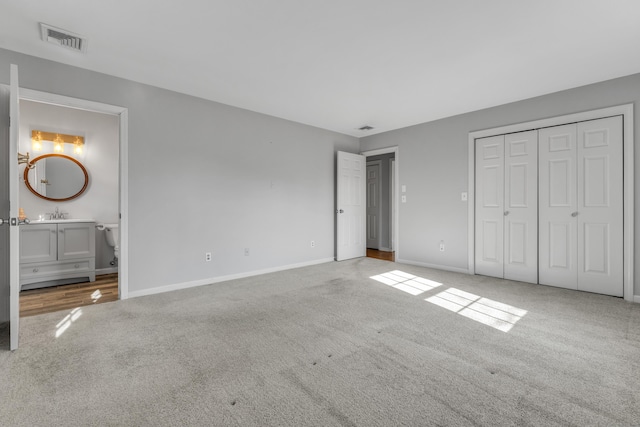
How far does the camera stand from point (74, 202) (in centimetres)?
452

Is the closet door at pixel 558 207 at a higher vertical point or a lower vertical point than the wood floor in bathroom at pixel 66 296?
higher

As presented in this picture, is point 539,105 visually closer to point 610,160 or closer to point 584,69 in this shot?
point 584,69

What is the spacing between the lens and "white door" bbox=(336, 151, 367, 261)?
5613 millimetres

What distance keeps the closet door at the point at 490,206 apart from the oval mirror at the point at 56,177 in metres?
6.09

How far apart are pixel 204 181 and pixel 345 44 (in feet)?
8.10

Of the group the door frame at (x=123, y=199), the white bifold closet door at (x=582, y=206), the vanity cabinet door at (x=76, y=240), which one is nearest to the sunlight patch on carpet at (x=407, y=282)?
the white bifold closet door at (x=582, y=206)

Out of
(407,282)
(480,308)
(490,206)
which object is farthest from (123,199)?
(490,206)

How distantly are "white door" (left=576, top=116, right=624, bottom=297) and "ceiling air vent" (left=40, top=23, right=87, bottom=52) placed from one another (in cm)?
543

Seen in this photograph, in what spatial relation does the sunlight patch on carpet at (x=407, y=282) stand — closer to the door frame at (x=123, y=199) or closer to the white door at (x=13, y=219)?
the door frame at (x=123, y=199)

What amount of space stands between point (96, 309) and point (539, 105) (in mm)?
5840

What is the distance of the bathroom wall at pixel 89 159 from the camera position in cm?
420

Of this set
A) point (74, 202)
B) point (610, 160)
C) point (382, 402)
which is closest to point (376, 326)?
point (382, 402)

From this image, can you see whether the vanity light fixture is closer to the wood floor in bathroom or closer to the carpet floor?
the wood floor in bathroom

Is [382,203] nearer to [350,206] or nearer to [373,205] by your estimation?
[373,205]
